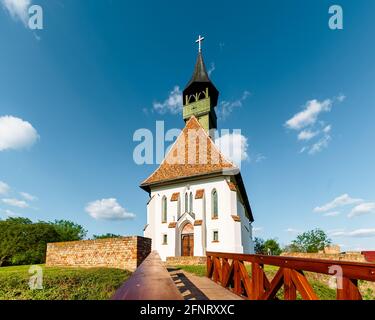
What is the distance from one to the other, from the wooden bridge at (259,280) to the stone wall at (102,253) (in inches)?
114

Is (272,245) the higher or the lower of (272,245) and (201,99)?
the lower

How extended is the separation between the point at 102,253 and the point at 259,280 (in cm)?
733

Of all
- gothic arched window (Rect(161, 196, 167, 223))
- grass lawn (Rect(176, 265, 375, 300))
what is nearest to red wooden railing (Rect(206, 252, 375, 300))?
grass lawn (Rect(176, 265, 375, 300))

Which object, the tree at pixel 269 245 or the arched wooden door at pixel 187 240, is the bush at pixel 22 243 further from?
the tree at pixel 269 245

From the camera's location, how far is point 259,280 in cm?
471

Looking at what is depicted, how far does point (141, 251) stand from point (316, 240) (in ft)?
150

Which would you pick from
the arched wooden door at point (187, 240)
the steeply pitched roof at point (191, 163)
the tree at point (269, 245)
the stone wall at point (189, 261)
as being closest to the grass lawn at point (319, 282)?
the stone wall at point (189, 261)

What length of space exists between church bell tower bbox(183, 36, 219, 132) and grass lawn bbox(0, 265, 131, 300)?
19.8 m

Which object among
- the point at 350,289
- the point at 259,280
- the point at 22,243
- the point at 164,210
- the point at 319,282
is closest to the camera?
the point at 350,289

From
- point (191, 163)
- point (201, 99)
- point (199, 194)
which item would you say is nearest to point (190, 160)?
point (191, 163)

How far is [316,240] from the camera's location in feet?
150

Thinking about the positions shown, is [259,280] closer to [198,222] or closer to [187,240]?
[198,222]

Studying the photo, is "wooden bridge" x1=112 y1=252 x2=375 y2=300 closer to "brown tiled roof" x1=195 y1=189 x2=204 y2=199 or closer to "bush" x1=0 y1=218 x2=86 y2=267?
"brown tiled roof" x1=195 y1=189 x2=204 y2=199
